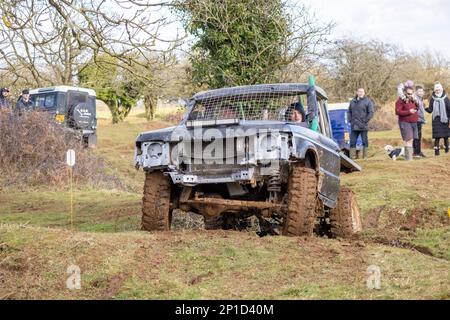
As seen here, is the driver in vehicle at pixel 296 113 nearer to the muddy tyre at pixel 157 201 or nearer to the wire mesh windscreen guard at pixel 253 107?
the wire mesh windscreen guard at pixel 253 107

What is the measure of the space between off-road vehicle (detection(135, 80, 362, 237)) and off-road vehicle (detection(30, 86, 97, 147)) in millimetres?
14791

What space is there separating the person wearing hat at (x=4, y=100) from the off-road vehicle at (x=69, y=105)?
5113 millimetres

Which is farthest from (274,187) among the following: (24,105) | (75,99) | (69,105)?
(75,99)

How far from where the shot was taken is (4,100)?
722 inches

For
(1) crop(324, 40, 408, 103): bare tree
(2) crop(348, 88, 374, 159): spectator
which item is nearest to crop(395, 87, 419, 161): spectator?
(2) crop(348, 88, 374, 159): spectator

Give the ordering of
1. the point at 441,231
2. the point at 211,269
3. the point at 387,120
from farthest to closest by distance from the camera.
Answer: the point at 387,120
the point at 441,231
the point at 211,269

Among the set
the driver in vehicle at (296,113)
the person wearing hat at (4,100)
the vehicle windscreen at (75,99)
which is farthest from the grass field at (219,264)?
the vehicle windscreen at (75,99)

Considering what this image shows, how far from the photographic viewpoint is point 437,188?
13383 mm

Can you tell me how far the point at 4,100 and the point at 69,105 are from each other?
21.9 ft

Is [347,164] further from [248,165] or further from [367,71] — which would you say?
[367,71]

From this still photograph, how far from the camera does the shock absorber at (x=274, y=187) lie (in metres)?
8.22

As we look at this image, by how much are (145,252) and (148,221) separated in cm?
163
